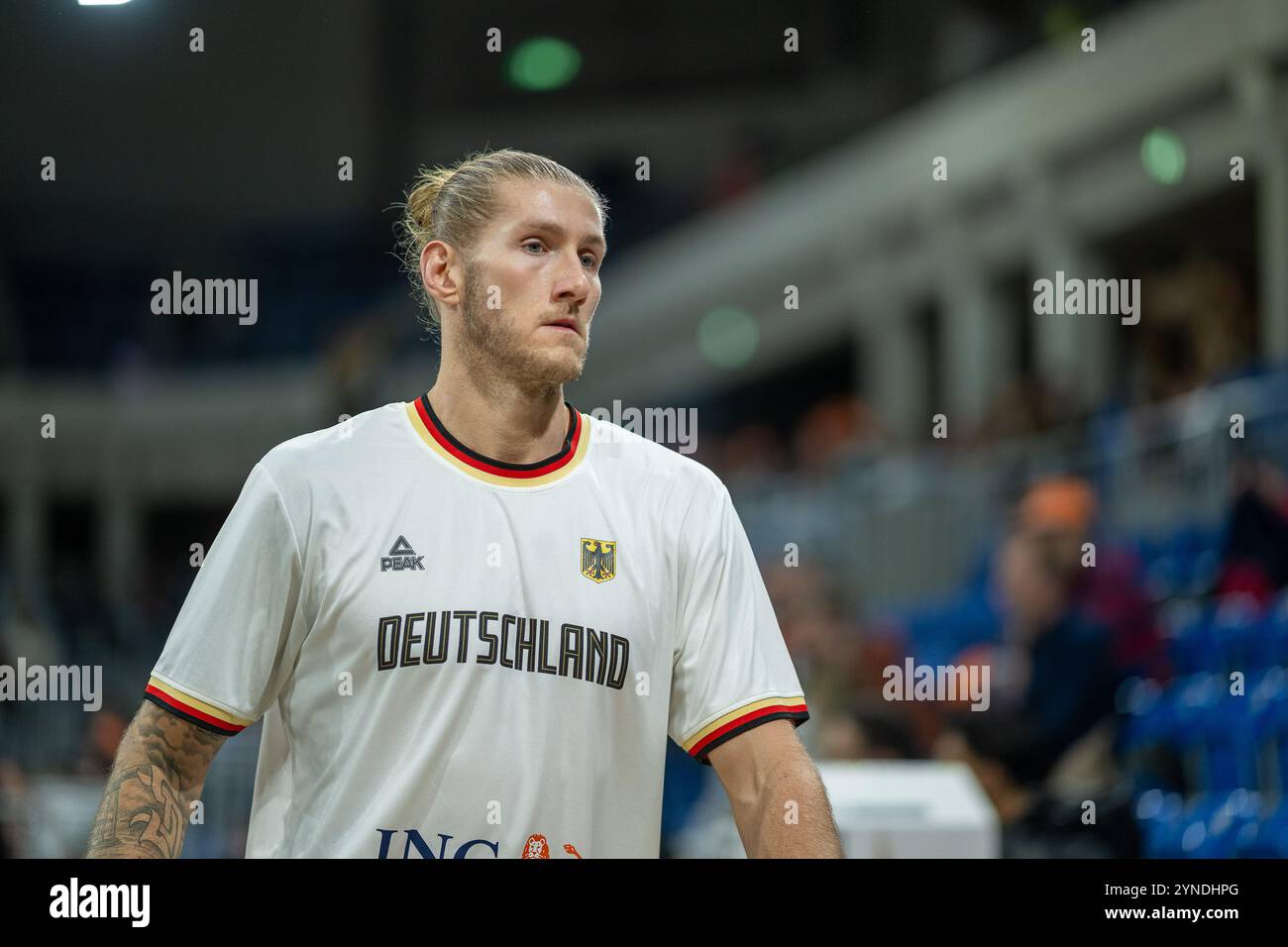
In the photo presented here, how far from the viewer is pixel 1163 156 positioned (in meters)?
9.02

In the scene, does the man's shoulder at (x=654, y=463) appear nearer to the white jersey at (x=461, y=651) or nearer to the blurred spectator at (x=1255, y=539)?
the white jersey at (x=461, y=651)

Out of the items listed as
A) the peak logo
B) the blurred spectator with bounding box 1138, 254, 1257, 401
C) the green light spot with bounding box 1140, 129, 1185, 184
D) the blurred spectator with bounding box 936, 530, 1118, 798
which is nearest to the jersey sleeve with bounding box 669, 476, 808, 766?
the peak logo

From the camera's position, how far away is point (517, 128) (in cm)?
1402

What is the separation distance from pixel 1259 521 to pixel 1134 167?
4556 mm

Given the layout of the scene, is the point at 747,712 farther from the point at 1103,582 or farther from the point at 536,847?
the point at 1103,582

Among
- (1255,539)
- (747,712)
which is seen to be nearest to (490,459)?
(747,712)

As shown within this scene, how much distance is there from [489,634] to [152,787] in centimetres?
49

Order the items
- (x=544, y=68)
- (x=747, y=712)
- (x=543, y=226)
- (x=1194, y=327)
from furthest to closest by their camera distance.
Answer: (x=544, y=68) < (x=1194, y=327) < (x=543, y=226) < (x=747, y=712)

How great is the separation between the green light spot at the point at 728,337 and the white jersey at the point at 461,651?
11409 millimetres

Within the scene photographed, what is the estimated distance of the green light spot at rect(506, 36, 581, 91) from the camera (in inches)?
563

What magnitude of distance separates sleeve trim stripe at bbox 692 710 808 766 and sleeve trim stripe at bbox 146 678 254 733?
0.66 meters

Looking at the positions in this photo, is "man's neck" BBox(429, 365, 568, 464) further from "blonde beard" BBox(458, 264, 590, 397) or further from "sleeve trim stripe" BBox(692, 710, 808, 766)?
"sleeve trim stripe" BBox(692, 710, 808, 766)

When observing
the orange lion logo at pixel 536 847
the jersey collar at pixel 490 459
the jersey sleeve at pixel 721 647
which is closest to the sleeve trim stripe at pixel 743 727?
the jersey sleeve at pixel 721 647
